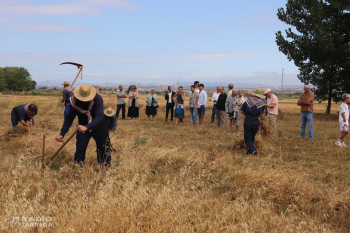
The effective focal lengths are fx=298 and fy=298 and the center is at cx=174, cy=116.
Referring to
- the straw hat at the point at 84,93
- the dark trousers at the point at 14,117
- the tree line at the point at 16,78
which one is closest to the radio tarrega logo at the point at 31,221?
the straw hat at the point at 84,93

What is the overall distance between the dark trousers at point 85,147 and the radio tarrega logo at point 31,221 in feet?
6.17

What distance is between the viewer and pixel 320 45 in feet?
57.3

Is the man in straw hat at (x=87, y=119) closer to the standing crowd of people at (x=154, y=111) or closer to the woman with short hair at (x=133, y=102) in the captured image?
the standing crowd of people at (x=154, y=111)

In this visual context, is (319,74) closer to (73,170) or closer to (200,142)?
(200,142)

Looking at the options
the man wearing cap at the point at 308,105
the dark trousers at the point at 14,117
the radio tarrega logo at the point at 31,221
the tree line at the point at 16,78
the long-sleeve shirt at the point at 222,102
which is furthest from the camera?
the tree line at the point at 16,78

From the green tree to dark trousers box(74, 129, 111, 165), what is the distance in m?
16.1


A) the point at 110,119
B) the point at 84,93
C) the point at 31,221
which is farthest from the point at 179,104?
the point at 31,221

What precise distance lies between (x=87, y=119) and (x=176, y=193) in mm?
1978

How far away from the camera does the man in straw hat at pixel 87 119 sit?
4.62 m

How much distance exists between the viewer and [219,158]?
6.20 metres

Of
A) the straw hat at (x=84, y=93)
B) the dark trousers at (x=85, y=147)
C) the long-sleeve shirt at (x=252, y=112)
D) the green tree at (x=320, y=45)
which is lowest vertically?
the dark trousers at (x=85, y=147)

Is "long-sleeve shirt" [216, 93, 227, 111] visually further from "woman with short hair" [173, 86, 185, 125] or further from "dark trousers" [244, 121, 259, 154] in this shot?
"dark trousers" [244, 121, 259, 154]

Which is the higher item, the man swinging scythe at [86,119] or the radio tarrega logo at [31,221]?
the man swinging scythe at [86,119]

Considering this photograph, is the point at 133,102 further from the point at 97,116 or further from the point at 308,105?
the point at 97,116
